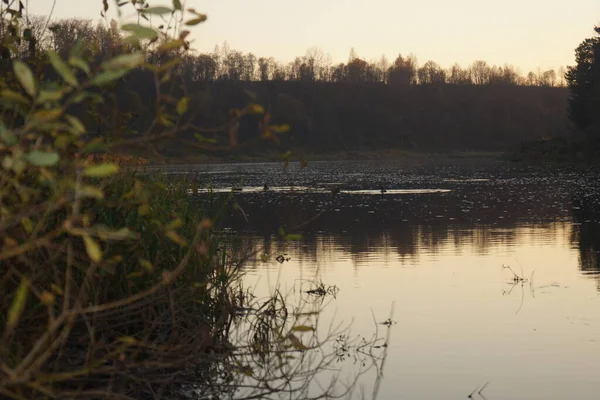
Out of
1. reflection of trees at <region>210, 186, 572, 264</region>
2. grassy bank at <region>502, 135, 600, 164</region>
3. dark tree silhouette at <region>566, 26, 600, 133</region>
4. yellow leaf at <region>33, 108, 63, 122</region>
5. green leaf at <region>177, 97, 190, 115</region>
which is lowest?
reflection of trees at <region>210, 186, 572, 264</region>

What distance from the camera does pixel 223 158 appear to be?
431 feet

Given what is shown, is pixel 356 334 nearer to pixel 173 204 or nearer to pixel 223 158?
pixel 173 204

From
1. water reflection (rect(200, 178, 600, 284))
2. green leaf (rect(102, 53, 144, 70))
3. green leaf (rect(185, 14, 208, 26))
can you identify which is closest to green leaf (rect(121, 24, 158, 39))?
green leaf (rect(102, 53, 144, 70))

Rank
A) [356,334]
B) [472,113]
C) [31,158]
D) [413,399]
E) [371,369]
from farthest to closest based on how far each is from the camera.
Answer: [472,113], [356,334], [371,369], [413,399], [31,158]

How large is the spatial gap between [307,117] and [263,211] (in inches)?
5667

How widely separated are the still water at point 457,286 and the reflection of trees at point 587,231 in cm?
3

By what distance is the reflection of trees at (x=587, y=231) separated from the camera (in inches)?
760

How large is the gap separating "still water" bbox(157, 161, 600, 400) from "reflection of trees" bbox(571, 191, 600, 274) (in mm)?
29

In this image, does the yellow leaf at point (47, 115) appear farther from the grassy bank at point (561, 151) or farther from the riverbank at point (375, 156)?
the riverbank at point (375, 156)

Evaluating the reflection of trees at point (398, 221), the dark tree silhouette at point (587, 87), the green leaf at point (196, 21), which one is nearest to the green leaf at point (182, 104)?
the green leaf at point (196, 21)

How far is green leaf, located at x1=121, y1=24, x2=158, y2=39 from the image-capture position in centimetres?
370

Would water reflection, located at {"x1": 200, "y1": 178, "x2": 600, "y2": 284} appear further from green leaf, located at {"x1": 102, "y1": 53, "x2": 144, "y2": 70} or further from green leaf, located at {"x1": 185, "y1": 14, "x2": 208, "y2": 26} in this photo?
green leaf, located at {"x1": 102, "y1": 53, "x2": 144, "y2": 70}

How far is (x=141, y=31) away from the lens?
3.78m

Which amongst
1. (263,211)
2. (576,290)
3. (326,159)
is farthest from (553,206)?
(326,159)
